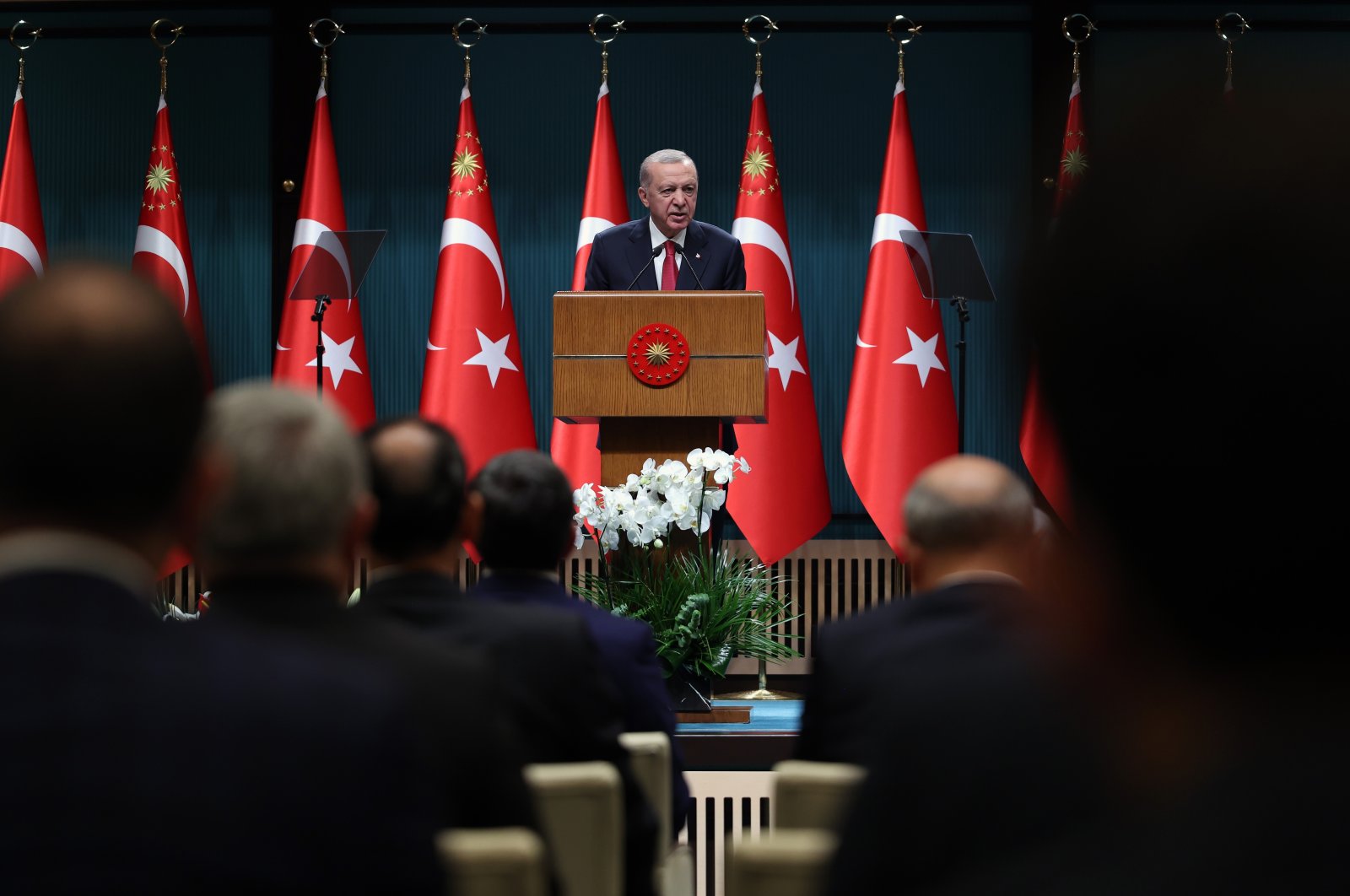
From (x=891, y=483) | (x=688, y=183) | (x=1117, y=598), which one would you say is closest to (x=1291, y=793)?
(x=1117, y=598)

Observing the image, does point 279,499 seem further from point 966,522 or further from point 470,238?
point 470,238

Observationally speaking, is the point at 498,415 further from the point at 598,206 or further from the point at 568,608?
the point at 568,608

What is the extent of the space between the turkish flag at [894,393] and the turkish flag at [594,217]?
1.23 meters

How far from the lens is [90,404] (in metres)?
0.92

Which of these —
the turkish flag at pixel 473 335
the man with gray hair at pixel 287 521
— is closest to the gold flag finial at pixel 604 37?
the turkish flag at pixel 473 335

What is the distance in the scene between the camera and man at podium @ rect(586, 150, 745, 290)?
5.36 meters

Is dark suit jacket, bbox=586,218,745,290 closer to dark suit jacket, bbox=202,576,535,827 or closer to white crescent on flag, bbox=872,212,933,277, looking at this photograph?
white crescent on flag, bbox=872,212,933,277

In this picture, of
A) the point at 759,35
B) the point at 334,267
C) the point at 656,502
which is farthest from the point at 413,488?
the point at 759,35

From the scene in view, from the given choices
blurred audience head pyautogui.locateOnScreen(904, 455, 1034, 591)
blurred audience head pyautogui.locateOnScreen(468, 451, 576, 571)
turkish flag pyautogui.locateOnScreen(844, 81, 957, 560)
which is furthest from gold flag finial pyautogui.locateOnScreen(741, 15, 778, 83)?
blurred audience head pyautogui.locateOnScreen(904, 455, 1034, 591)

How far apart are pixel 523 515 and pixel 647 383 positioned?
5.97 feet

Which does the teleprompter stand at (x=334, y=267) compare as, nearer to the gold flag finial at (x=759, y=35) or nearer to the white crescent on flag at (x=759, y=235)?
the white crescent on flag at (x=759, y=235)

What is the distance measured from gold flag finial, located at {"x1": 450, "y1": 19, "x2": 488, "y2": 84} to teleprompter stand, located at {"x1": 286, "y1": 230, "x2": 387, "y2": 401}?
1.64m

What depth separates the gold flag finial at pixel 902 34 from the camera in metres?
6.92

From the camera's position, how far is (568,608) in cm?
236
